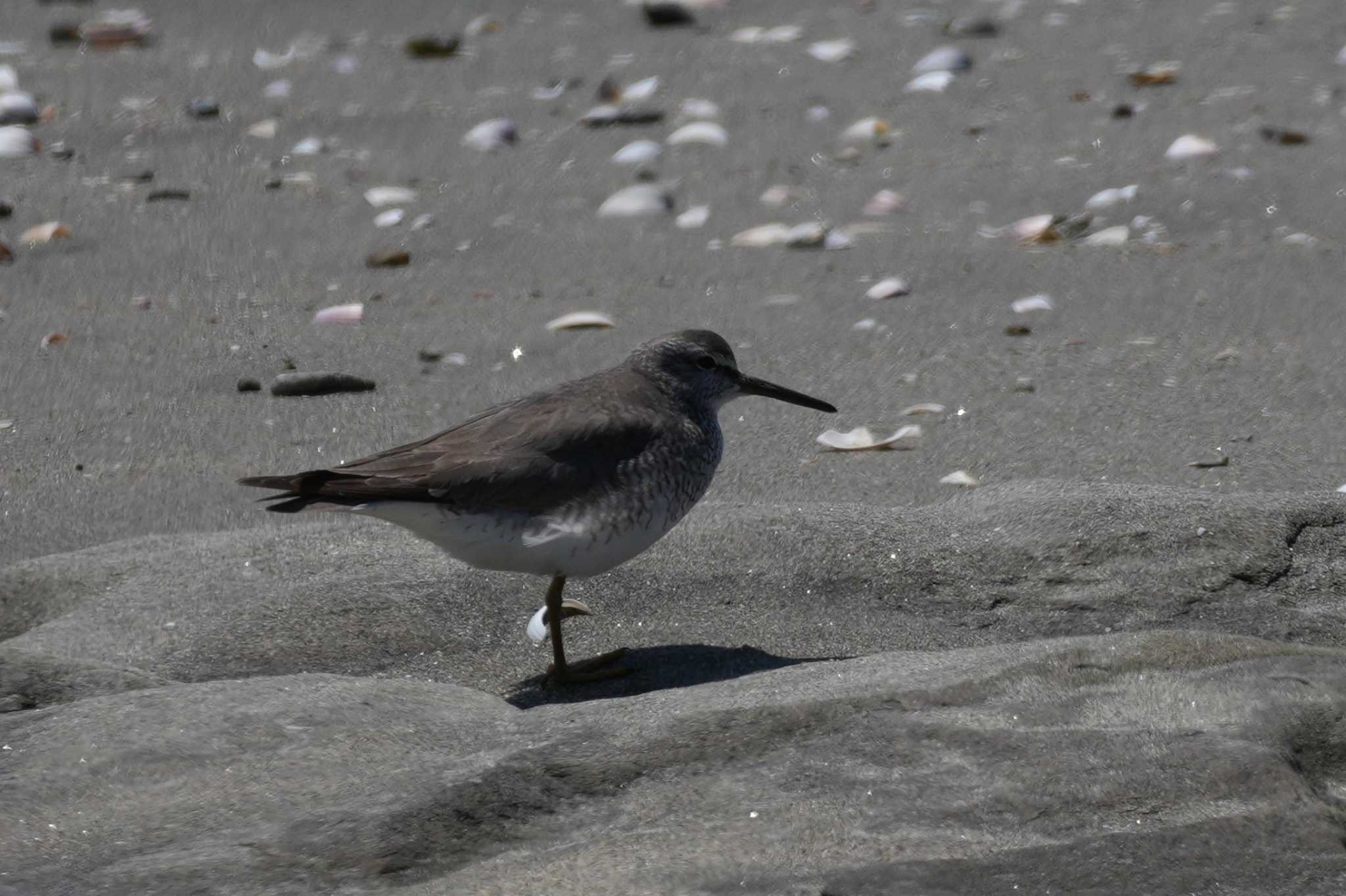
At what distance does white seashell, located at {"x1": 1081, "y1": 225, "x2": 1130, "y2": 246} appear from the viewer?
20.9 feet

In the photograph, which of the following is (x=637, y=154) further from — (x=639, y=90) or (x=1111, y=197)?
(x=1111, y=197)

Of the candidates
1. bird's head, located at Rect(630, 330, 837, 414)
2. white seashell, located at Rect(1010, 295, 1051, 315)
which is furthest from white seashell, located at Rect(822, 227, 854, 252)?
bird's head, located at Rect(630, 330, 837, 414)

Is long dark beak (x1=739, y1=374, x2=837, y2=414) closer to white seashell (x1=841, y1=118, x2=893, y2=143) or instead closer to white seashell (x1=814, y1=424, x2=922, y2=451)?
white seashell (x1=814, y1=424, x2=922, y2=451)

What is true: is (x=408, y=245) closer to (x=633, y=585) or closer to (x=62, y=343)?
(x=62, y=343)

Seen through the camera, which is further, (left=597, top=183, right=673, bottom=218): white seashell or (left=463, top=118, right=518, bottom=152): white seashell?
(left=463, top=118, right=518, bottom=152): white seashell

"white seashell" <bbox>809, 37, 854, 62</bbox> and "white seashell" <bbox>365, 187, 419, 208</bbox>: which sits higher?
"white seashell" <bbox>809, 37, 854, 62</bbox>

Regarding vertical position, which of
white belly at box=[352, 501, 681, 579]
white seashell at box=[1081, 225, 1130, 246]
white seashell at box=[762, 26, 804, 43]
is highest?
white belly at box=[352, 501, 681, 579]

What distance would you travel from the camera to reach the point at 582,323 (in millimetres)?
5836

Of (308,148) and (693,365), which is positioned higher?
(693,365)

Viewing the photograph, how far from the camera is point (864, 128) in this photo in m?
7.68

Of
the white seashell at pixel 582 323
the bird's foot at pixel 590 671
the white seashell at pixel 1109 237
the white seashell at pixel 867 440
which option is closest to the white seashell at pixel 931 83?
the white seashell at pixel 1109 237

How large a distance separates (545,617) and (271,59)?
5950 millimetres

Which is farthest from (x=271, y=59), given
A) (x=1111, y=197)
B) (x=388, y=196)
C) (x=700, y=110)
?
(x=1111, y=197)

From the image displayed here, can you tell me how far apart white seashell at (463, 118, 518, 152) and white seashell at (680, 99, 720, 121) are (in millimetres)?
832
